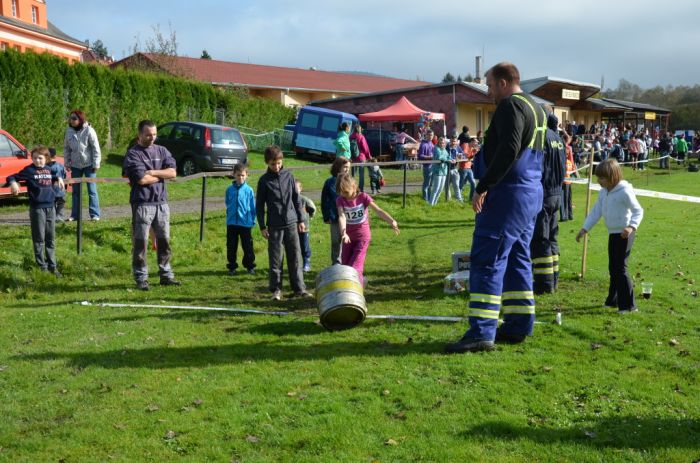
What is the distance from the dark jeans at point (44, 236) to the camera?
10016mm

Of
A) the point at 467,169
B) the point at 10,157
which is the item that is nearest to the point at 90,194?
the point at 10,157

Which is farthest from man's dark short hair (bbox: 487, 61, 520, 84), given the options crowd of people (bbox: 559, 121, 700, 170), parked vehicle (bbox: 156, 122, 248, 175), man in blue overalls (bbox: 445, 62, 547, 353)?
crowd of people (bbox: 559, 121, 700, 170)

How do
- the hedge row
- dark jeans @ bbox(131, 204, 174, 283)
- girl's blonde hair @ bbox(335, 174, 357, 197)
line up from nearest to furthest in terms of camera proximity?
girl's blonde hair @ bbox(335, 174, 357, 197), dark jeans @ bbox(131, 204, 174, 283), the hedge row

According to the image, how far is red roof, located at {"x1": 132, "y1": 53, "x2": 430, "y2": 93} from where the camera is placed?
2218 inches

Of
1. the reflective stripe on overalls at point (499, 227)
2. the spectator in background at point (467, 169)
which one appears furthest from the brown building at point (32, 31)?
the reflective stripe on overalls at point (499, 227)

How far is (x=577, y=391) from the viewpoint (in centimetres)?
536

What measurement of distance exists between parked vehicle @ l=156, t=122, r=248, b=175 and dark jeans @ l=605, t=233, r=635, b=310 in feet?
55.4

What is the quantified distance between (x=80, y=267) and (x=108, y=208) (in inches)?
215

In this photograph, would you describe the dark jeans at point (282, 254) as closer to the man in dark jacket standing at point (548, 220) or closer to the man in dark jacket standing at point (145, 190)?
the man in dark jacket standing at point (145, 190)

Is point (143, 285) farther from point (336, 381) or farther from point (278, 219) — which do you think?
point (336, 381)

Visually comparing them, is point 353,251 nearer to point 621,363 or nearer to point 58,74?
point 621,363

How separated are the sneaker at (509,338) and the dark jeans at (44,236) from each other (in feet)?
22.0

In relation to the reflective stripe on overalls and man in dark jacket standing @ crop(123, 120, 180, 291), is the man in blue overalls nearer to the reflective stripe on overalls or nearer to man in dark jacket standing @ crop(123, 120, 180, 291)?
the reflective stripe on overalls

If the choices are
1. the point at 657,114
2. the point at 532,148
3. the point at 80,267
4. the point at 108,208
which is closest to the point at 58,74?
the point at 108,208
